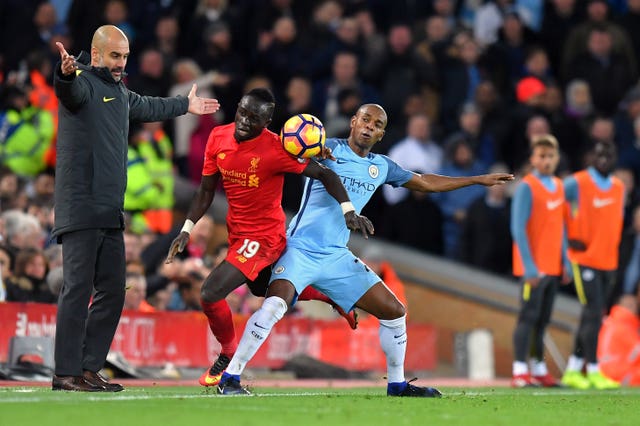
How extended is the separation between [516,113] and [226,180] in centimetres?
988

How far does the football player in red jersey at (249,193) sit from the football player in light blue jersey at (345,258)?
0.18 m

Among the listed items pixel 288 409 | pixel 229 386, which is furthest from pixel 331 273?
pixel 288 409

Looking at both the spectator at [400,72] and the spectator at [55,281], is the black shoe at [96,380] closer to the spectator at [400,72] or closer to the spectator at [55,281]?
the spectator at [55,281]

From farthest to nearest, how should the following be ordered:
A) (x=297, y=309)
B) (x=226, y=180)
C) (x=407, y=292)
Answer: (x=407, y=292)
(x=297, y=309)
(x=226, y=180)

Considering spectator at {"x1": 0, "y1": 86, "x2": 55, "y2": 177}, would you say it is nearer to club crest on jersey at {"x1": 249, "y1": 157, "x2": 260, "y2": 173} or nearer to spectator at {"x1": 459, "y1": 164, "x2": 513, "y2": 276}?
spectator at {"x1": 459, "y1": 164, "x2": 513, "y2": 276}

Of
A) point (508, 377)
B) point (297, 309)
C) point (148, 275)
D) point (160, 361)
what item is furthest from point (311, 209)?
point (508, 377)

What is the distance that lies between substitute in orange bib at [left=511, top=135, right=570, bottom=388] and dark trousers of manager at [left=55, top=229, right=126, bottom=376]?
5266 millimetres

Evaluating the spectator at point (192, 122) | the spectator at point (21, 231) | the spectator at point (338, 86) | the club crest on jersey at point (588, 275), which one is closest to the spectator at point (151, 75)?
the spectator at point (192, 122)

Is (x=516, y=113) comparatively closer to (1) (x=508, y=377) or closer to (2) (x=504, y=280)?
(2) (x=504, y=280)

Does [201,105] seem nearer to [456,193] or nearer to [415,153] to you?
[415,153]

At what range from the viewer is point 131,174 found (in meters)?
16.6

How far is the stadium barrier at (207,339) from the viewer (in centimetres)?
1297

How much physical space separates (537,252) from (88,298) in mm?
5875

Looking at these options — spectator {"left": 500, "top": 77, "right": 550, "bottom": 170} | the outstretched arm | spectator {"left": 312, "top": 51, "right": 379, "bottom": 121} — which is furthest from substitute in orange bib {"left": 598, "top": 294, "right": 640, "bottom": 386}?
the outstretched arm
